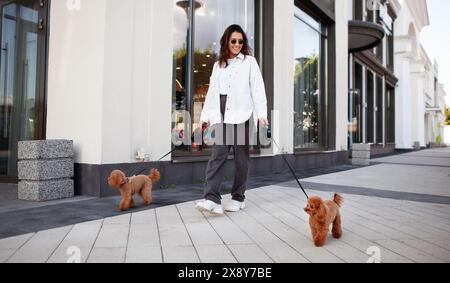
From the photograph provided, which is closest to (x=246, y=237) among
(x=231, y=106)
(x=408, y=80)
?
(x=231, y=106)

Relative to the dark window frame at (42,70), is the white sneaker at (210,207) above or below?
below

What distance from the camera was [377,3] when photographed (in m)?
17.5

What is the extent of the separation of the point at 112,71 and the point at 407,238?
3513 mm

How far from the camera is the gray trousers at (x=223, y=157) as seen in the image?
11.0 feet

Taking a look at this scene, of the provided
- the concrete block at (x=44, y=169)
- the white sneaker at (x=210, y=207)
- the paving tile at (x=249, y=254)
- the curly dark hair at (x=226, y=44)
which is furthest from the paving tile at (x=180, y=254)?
the concrete block at (x=44, y=169)

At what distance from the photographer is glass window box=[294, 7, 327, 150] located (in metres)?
9.14

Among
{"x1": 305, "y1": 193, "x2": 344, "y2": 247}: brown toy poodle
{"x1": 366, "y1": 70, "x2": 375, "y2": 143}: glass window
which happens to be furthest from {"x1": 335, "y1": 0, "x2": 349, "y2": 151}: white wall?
{"x1": 305, "y1": 193, "x2": 344, "y2": 247}: brown toy poodle

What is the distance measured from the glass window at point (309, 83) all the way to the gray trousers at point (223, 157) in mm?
5455

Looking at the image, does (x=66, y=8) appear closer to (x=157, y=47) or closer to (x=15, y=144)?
(x=157, y=47)

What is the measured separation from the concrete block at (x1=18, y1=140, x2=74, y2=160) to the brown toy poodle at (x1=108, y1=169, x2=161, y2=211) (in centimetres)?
106

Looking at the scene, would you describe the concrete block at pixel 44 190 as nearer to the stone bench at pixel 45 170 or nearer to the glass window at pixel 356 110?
the stone bench at pixel 45 170

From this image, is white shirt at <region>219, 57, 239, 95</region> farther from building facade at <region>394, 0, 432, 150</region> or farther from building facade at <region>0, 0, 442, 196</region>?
building facade at <region>394, 0, 432, 150</region>

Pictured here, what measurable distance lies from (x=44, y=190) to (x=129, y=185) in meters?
1.16
